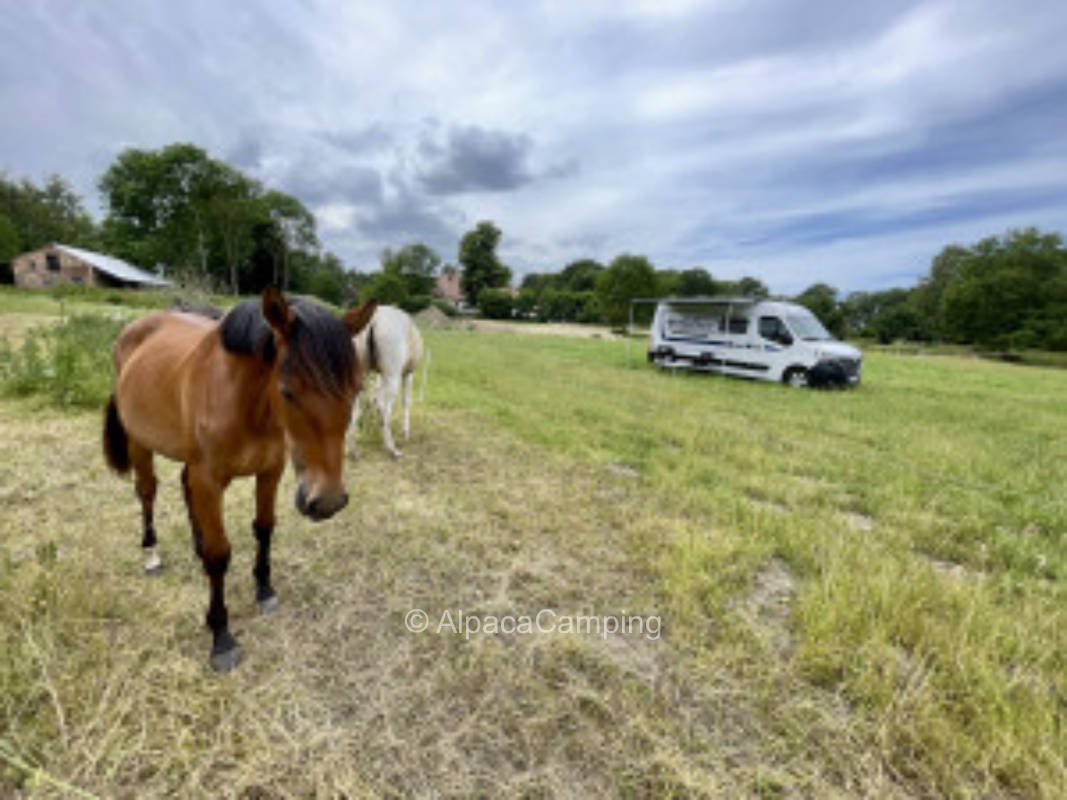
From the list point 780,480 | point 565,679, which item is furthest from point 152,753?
point 780,480

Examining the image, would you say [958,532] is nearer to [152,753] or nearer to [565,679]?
[565,679]

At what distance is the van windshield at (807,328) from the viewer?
11.6 m

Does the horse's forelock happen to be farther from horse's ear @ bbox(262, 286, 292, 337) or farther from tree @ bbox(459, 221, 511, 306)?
tree @ bbox(459, 221, 511, 306)

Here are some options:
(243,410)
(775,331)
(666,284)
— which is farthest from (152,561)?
(666,284)

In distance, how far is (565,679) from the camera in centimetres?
186

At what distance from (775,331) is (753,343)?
2.07 ft

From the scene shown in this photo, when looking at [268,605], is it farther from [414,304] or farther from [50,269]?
[50,269]

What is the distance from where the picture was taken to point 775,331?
A: 12.0m

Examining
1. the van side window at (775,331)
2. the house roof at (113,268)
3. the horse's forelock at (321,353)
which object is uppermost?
the house roof at (113,268)

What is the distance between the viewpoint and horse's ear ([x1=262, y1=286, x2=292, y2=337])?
57.3 inches

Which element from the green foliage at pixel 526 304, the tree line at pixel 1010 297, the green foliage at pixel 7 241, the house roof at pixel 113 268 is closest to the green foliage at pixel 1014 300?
the tree line at pixel 1010 297

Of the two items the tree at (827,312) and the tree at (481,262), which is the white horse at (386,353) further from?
the tree at (827,312)

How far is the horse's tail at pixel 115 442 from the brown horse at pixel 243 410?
0.40 m

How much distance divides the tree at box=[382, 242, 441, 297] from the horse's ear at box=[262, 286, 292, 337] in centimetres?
6610
